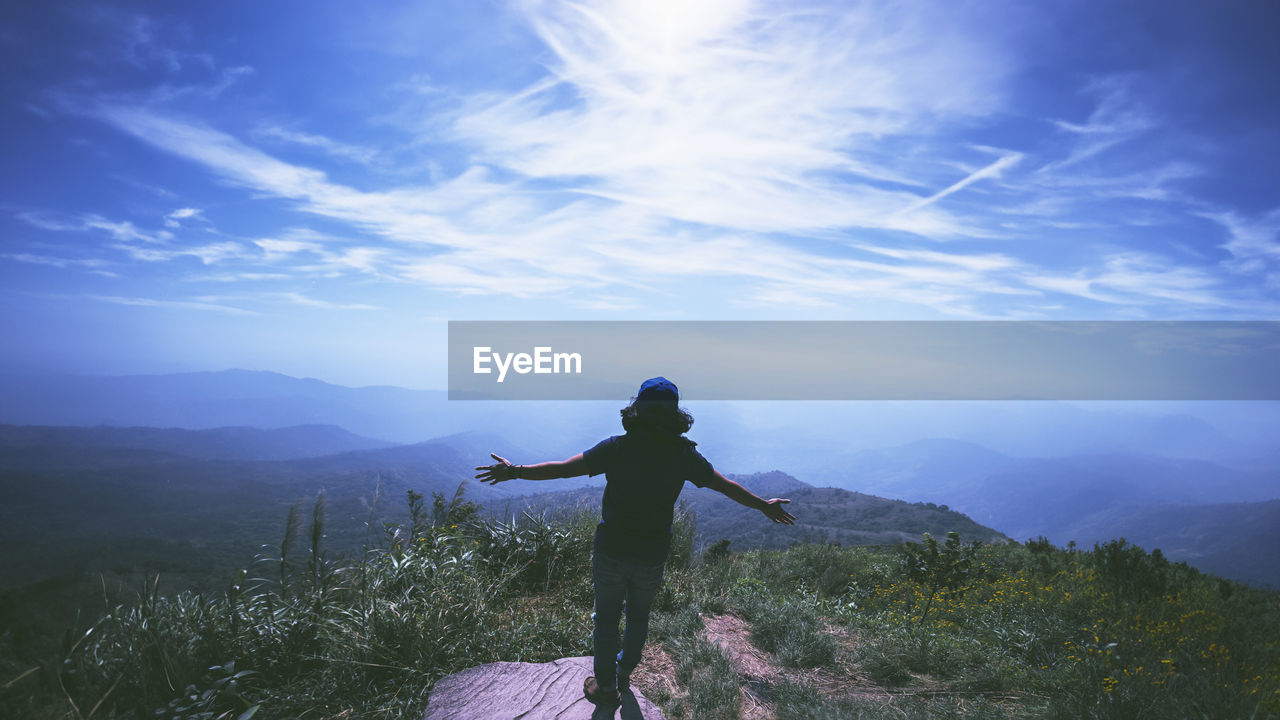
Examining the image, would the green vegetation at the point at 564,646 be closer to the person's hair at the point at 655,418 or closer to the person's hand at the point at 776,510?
the person's hand at the point at 776,510

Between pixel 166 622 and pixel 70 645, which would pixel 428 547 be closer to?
pixel 166 622

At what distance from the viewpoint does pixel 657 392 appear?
3646 millimetres

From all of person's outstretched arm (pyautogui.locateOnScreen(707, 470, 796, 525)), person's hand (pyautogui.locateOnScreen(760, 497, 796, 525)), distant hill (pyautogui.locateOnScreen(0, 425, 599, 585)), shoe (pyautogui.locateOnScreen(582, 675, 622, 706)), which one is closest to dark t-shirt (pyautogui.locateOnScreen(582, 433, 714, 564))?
person's outstretched arm (pyautogui.locateOnScreen(707, 470, 796, 525))

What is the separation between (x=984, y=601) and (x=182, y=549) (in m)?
96.9

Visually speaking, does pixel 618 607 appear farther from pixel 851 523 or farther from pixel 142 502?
pixel 142 502

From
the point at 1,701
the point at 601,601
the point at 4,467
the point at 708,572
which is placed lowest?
the point at 4,467

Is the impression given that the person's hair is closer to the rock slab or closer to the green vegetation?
the rock slab

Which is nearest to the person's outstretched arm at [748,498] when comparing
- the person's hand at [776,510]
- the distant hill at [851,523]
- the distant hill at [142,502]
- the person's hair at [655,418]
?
the person's hand at [776,510]

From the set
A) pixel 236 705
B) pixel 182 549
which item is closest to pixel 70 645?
pixel 236 705

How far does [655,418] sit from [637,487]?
48 cm

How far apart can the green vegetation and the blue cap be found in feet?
8.23

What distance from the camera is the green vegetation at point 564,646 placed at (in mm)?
3838

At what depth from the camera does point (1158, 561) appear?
885 cm

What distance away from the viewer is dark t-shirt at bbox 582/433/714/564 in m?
3.59
